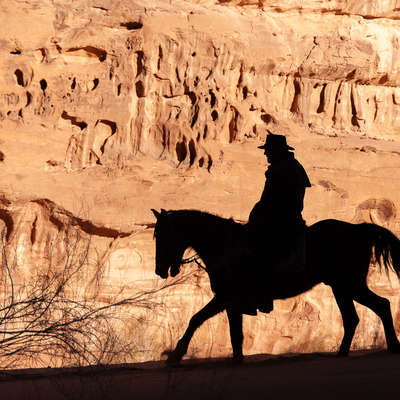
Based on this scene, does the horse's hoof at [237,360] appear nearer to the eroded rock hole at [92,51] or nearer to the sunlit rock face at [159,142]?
the sunlit rock face at [159,142]

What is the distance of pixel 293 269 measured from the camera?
8.27 metres

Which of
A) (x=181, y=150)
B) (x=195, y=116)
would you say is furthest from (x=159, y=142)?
(x=195, y=116)

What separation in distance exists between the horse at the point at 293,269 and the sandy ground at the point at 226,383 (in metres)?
0.71

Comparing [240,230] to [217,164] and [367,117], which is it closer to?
[217,164]

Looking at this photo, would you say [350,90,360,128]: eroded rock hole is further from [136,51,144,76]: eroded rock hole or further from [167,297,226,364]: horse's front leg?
[167,297,226,364]: horse's front leg

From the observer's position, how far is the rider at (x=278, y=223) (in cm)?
810

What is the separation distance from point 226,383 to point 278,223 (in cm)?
236

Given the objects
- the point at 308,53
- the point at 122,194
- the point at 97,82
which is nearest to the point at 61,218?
the point at 122,194

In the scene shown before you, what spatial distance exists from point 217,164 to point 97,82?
2946 mm

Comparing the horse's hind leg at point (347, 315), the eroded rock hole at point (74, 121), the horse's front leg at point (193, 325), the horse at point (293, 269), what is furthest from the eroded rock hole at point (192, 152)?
the horse's front leg at point (193, 325)

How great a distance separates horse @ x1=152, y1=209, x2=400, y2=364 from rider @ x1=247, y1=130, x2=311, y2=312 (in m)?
0.13

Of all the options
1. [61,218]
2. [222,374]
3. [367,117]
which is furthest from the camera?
[367,117]

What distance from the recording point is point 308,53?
16.9m

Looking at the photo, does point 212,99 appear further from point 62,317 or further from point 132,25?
point 62,317
